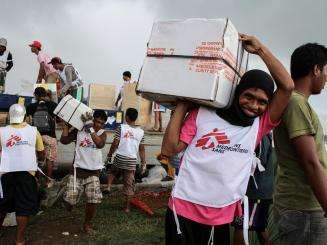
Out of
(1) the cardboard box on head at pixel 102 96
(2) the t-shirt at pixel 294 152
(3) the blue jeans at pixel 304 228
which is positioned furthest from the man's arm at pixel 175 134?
(1) the cardboard box on head at pixel 102 96

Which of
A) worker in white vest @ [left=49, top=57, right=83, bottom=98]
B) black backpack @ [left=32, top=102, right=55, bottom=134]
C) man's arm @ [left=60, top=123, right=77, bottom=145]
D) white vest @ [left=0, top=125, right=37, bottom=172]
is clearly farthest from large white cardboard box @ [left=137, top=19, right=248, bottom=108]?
worker in white vest @ [left=49, top=57, right=83, bottom=98]

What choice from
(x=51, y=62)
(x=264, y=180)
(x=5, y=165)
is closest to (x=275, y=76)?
(x=264, y=180)

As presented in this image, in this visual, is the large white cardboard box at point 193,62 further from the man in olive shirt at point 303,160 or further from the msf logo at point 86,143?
the msf logo at point 86,143

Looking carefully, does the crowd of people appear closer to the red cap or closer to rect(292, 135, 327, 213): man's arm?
rect(292, 135, 327, 213): man's arm

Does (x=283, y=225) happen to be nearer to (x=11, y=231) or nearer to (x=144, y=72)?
(x=144, y=72)

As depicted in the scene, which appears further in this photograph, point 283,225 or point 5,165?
point 5,165

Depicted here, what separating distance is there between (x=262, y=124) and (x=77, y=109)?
164 inches

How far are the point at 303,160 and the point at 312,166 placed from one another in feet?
0.20

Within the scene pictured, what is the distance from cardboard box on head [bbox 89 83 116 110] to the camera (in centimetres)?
1200

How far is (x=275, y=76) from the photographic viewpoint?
2.63 metres

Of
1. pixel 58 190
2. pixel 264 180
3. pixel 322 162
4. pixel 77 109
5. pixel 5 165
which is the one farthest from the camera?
pixel 58 190

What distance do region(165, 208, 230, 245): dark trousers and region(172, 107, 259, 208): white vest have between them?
16cm

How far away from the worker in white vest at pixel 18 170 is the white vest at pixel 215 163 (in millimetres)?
3698

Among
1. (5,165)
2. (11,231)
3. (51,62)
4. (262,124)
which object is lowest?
(11,231)
